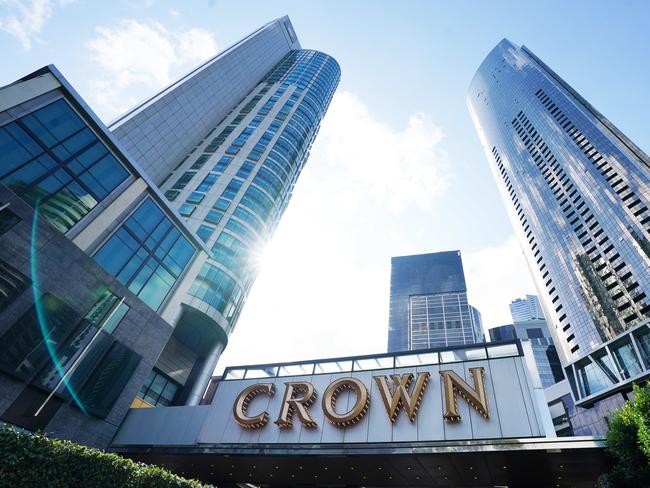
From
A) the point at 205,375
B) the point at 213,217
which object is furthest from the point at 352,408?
the point at 213,217

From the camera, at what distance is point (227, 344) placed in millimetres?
45844

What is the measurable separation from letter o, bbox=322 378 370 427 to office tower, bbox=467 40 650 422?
54480 mm

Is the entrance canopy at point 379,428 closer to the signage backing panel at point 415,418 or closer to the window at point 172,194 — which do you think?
the signage backing panel at point 415,418

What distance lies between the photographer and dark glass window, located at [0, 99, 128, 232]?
19.7m

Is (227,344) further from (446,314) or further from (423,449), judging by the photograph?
(446,314)

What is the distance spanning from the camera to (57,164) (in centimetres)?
2205

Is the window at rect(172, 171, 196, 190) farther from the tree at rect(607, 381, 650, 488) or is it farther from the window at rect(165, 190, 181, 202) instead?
the tree at rect(607, 381, 650, 488)

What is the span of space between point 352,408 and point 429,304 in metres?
154

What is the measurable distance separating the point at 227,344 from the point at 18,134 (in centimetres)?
3287

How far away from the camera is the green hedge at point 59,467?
830 centimetres

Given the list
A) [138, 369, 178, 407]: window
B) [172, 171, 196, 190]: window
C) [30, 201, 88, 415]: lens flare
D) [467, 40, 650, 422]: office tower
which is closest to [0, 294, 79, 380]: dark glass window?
[30, 201, 88, 415]: lens flare

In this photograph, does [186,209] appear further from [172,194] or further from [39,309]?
[39,309]

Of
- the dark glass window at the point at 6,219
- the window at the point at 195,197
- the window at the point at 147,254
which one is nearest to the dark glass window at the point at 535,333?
the window at the point at 195,197

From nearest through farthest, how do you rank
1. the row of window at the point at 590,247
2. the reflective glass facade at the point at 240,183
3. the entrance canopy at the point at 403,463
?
1. the entrance canopy at the point at 403,463
2. the reflective glass facade at the point at 240,183
3. the row of window at the point at 590,247
